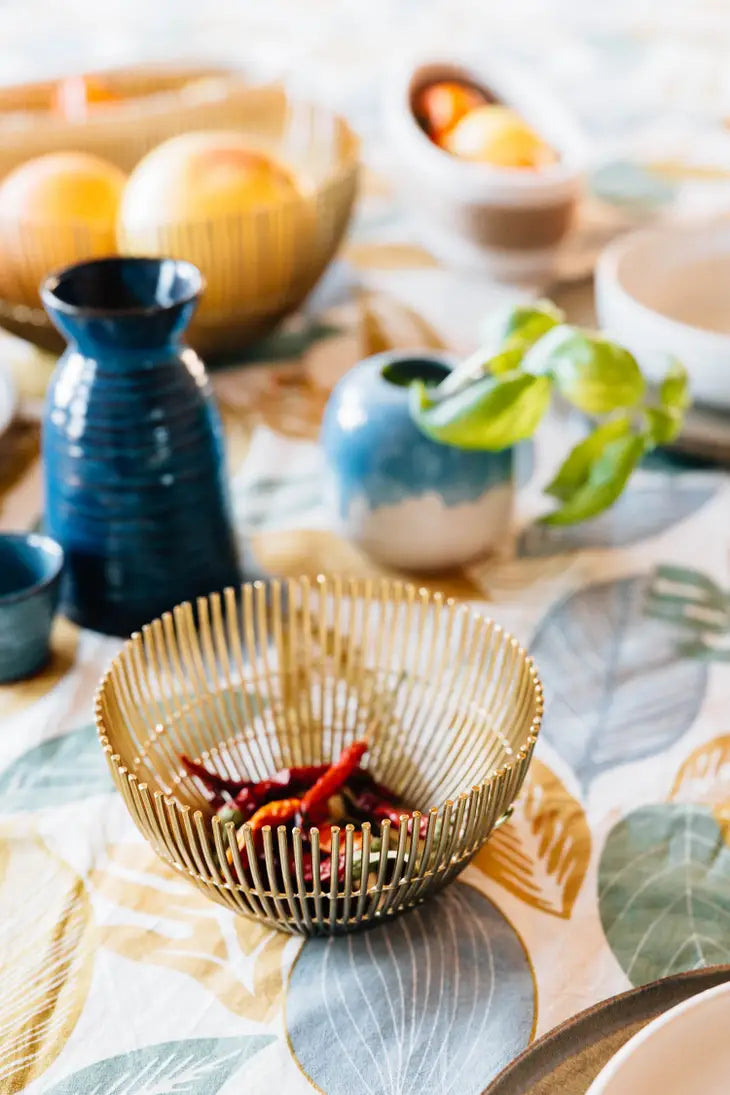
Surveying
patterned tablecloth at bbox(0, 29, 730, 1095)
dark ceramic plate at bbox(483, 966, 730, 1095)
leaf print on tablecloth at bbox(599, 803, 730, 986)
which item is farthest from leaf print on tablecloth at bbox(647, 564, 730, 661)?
dark ceramic plate at bbox(483, 966, 730, 1095)

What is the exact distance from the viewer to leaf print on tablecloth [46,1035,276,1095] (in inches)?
14.0

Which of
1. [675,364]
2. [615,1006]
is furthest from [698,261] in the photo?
[615,1006]

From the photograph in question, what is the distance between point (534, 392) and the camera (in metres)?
0.53

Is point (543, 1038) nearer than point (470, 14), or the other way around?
point (543, 1038)

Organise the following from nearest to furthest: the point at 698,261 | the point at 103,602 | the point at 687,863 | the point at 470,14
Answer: the point at 687,863 < the point at 103,602 < the point at 698,261 < the point at 470,14

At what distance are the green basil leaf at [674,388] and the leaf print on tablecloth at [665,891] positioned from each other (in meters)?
0.21

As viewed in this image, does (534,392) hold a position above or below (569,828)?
above

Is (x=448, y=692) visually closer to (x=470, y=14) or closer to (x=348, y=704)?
(x=348, y=704)

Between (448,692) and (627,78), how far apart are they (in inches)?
38.2

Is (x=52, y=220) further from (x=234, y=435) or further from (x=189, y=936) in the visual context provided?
(x=189, y=936)

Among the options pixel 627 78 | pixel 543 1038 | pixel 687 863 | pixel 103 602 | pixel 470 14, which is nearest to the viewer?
pixel 543 1038

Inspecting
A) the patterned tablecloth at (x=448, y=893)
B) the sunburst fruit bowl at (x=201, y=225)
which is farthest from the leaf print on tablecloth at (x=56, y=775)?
the sunburst fruit bowl at (x=201, y=225)

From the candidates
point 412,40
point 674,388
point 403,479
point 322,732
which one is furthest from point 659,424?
point 412,40

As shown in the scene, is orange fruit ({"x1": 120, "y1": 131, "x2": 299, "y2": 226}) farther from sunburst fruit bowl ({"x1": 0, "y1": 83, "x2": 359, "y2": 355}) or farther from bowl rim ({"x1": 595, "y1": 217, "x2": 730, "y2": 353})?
bowl rim ({"x1": 595, "y1": 217, "x2": 730, "y2": 353})
